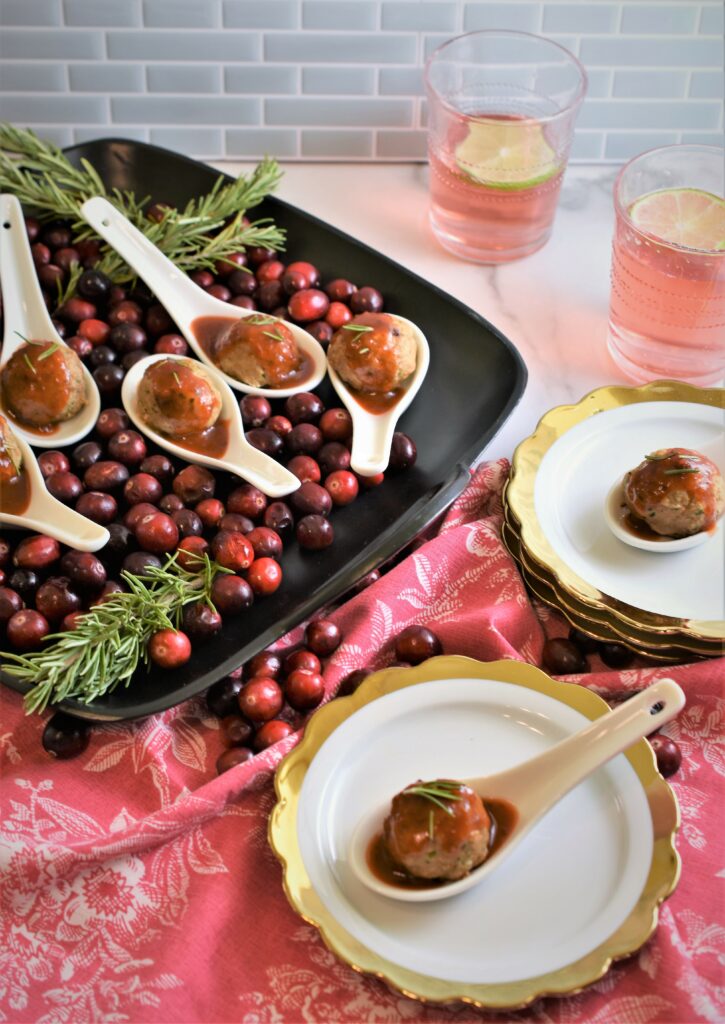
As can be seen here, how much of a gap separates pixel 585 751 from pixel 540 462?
1.09ft

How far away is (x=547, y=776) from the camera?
2.54 feet

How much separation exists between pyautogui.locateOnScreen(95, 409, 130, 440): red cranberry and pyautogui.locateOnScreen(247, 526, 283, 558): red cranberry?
192mm

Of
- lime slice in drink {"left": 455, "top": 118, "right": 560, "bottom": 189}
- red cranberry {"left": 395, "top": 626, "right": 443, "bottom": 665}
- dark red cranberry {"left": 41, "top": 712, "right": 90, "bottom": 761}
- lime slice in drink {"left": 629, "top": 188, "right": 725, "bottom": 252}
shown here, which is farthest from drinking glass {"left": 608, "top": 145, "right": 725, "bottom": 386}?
dark red cranberry {"left": 41, "top": 712, "right": 90, "bottom": 761}

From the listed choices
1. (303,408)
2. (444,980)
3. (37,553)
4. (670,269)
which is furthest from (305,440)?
(444,980)

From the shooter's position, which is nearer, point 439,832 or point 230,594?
point 439,832

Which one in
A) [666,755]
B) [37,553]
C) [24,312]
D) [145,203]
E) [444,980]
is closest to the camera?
[444,980]

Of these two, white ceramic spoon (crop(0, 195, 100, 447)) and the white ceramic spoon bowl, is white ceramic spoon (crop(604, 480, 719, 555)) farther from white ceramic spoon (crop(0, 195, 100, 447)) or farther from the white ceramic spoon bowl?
white ceramic spoon (crop(0, 195, 100, 447))

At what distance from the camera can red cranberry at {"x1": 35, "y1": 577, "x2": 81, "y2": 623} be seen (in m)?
0.92

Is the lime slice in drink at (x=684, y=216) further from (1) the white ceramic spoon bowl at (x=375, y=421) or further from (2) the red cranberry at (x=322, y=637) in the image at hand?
(2) the red cranberry at (x=322, y=637)

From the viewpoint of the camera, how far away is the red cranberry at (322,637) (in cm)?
94

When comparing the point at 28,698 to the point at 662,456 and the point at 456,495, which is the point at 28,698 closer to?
the point at 456,495

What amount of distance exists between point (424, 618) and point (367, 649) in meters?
0.06

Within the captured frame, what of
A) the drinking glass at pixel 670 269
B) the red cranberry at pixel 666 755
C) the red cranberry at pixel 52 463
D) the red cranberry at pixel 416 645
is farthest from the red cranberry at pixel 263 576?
the drinking glass at pixel 670 269

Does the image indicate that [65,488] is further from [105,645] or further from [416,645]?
[416,645]
